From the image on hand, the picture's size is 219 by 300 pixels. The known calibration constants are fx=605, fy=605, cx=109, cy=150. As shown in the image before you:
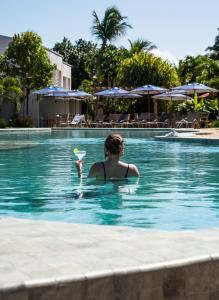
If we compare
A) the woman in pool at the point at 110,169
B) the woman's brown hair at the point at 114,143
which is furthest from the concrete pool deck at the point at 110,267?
the woman in pool at the point at 110,169

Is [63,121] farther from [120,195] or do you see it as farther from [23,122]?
[120,195]

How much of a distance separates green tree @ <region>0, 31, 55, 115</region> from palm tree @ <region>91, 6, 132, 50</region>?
51.6 ft

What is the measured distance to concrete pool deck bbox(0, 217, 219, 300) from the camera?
2822 mm

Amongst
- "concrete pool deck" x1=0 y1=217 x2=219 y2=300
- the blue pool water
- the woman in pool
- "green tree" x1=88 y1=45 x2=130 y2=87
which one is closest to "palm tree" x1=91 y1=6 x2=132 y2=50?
"green tree" x1=88 y1=45 x2=130 y2=87

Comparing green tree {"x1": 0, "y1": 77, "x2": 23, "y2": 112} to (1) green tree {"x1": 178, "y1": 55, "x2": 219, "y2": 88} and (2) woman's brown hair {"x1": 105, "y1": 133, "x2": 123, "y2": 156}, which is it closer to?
(1) green tree {"x1": 178, "y1": 55, "x2": 219, "y2": 88}

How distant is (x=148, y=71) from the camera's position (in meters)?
45.6

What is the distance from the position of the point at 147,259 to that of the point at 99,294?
0.42 m

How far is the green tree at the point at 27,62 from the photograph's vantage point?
40188 millimetres

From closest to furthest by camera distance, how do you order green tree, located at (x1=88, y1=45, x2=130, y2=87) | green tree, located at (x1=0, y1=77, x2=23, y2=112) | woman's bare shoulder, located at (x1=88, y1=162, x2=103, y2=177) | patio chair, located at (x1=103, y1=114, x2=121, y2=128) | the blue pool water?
the blue pool water, woman's bare shoulder, located at (x1=88, y1=162, x2=103, y2=177), green tree, located at (x1=0, y1=77, x2=23, y2=112), patio chair, located at (x1=103, y1=114, x2=121, y2=128), green tree, located at (x1=88, y1=45, x2=130, y2=87)

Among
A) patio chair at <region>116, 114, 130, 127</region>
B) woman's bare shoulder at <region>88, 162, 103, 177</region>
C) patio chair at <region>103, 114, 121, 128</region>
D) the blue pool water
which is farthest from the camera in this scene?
patio chair at <region>103, 114, 121, 128</region>

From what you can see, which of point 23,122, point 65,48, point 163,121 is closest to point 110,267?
point 163,121

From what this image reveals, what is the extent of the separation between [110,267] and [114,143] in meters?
5.13

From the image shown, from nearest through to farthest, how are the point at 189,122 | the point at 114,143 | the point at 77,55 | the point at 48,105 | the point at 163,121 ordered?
the point at 114,143
the point at 189,122
the point at 163,121
the point at 48,105
the point at 77,55

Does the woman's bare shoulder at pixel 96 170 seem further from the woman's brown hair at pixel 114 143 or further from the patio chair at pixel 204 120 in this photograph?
the patio chair at pixel 204 120
